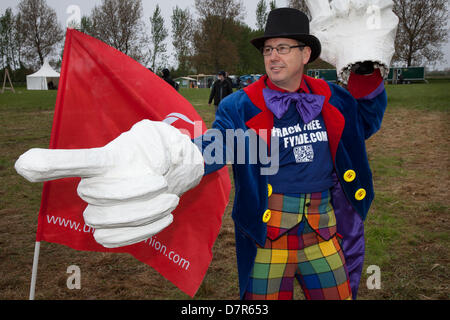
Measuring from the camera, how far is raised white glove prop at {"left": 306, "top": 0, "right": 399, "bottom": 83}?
80.4 inches

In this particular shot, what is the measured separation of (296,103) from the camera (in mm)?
2145

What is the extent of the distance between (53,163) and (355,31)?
1.64 meters

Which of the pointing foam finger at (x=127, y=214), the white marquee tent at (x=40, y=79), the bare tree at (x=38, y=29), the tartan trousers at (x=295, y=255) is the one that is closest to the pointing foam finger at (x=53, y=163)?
the pointing foam finger at (x=127, y=214)

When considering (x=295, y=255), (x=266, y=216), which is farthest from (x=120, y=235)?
(x=295, y=255)

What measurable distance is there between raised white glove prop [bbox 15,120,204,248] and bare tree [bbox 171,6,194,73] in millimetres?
50499

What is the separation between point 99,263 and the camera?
428 centimetres

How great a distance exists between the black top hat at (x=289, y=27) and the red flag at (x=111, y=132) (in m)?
0.78

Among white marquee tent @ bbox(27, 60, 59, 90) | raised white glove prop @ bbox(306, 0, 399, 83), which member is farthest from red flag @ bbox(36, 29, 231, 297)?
white marquee tent @ bbox(27, 60, 59, 90)

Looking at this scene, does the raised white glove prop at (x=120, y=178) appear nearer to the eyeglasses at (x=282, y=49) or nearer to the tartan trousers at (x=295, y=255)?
the tartan trousers at (x=295, y=255)

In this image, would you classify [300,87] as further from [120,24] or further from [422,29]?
[422,29]

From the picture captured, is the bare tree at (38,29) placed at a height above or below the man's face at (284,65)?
above

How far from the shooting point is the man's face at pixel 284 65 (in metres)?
2.13

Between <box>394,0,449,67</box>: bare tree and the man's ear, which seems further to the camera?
<box>394,0,449,67</box>: bare tree

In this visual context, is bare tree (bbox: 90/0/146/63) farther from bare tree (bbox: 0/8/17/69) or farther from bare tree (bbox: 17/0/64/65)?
bare tree (bbox: 0/8/17/69)
